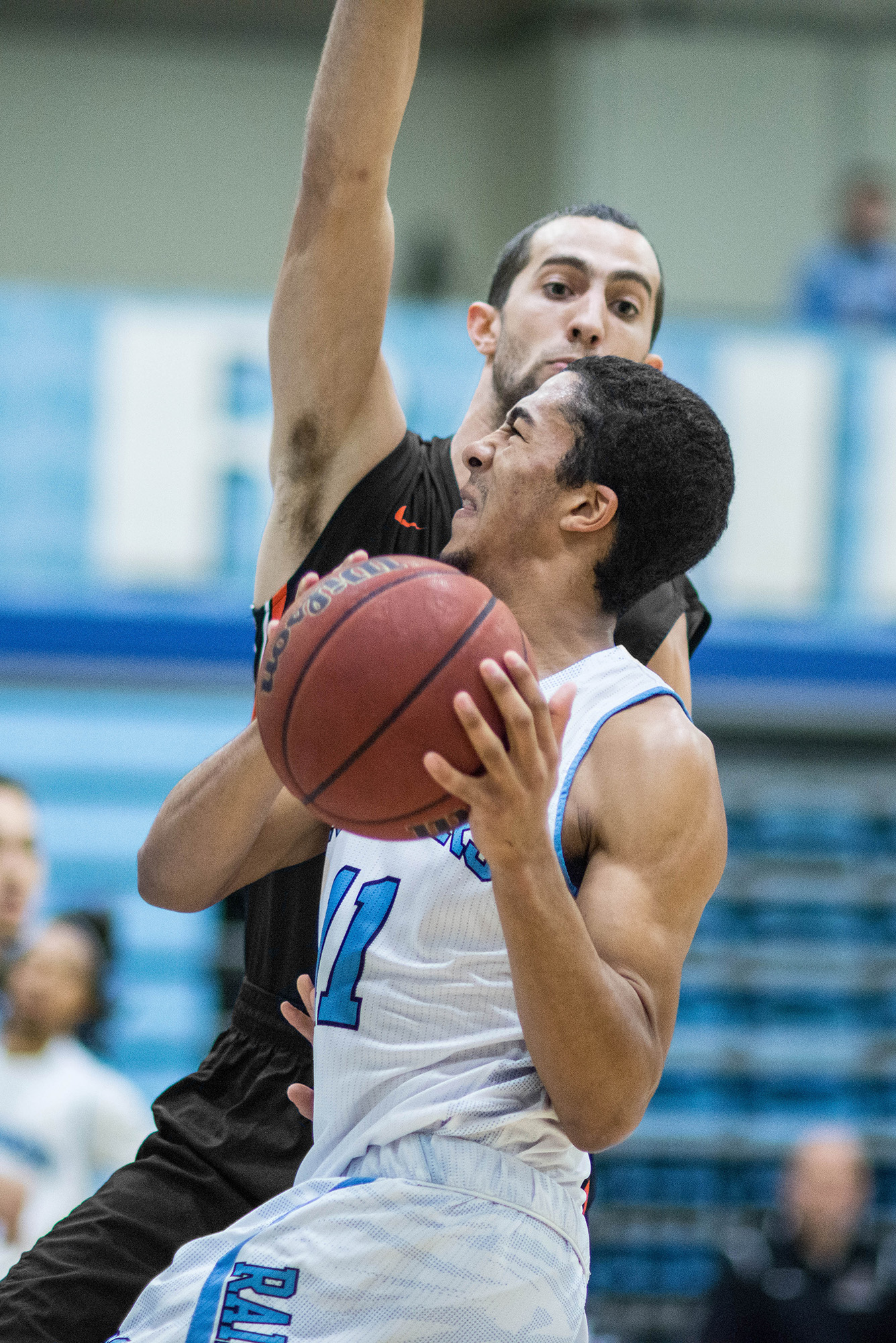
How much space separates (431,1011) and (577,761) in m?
0.45

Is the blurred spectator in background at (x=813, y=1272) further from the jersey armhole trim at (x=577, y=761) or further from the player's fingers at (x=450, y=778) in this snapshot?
the player's fingers at (x=450, y=778)

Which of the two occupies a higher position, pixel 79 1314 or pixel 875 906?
pixel 79 1314

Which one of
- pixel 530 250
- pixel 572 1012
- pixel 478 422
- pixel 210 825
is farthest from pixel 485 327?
pixel 572 1012

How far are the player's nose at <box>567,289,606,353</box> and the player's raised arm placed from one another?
0.50m

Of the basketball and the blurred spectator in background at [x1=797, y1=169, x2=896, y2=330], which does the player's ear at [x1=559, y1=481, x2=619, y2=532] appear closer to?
the basketball

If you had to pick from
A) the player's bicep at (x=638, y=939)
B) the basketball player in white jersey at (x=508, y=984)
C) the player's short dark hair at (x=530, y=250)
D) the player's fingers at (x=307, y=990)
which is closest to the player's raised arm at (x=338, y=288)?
the basketball player in white jersey at (x=508, y=984)

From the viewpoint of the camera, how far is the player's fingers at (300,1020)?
321 cm

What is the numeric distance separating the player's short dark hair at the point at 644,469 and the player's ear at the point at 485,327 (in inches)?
36.6

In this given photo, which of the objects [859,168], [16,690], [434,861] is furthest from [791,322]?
[434,861]

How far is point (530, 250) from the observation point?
4129mm

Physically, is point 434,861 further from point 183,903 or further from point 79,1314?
point 79,1314

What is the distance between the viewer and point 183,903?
3.20 metres

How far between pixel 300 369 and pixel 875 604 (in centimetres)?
698

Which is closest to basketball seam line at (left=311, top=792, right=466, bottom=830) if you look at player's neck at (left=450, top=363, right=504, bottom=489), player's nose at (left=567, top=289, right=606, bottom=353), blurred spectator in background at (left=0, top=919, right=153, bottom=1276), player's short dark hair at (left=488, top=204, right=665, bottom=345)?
player's neck at (left=450, top=363, right=504, bottom=489)
